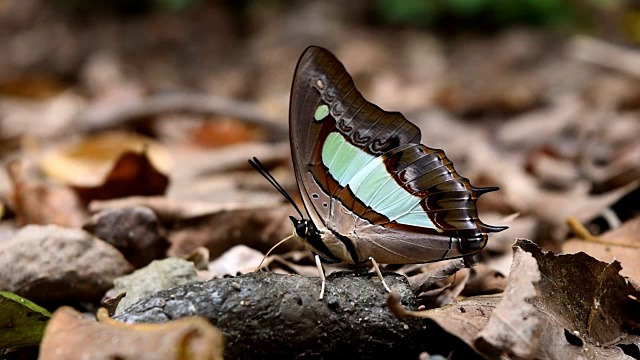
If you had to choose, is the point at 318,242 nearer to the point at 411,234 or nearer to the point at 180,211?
the point at 411,234

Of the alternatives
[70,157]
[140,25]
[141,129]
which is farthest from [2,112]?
[70,157]

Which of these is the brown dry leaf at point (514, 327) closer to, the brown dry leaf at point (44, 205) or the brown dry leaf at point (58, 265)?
the brown dry leaf at point (58, 265)

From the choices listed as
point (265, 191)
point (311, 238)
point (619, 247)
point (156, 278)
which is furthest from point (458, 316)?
point (265, 191)

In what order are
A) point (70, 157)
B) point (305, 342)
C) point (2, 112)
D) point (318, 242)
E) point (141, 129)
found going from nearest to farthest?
point (305, 342) → point (318, 242) → point (70, 157) → point (141, 129) → point (2, 112)

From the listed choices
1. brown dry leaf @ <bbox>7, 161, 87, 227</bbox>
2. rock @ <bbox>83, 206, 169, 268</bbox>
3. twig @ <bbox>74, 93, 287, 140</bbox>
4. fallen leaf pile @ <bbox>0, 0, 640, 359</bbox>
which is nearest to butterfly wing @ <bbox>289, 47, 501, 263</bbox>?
fallen leaf pile @ <bbox>0, 0, 640, 359</bbox>

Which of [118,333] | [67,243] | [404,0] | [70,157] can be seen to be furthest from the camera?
[404,0]

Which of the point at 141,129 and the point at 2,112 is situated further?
the point at 2,112

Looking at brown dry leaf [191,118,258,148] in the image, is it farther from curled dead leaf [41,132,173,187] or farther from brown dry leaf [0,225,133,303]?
brown dry leaf [0,225,133,303]

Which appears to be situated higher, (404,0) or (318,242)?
(404,0)

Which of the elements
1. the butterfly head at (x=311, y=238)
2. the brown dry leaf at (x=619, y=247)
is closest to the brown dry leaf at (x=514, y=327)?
the butterfly head at (x=311, y=238)
